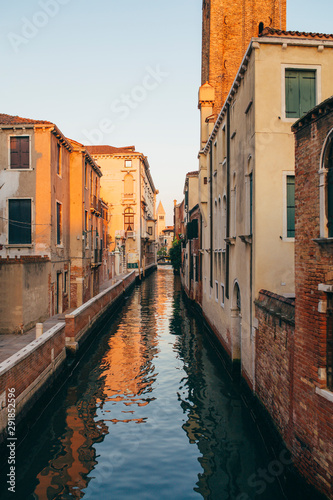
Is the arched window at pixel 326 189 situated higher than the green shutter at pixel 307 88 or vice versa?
the green shutter at pixel 307 88

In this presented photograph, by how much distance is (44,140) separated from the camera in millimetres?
16969

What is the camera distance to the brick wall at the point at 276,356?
6.86 meters

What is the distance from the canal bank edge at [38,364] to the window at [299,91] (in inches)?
300

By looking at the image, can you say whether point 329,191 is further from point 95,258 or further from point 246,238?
point 95,258

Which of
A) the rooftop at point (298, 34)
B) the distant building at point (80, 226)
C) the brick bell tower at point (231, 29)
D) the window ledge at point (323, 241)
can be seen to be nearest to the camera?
the window ledge at point (323, 241)

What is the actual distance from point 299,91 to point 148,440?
26.7 feet

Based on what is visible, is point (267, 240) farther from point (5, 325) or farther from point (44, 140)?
point (44, 140)

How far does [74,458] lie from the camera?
7.71 metres

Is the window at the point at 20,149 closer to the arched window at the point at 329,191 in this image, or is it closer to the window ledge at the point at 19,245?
the window ledge at the point at 19,245

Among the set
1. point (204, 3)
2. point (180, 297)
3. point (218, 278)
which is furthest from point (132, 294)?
point (204, 3)

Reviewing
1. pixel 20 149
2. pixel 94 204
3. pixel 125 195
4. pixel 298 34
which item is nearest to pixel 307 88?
pixel 298 34

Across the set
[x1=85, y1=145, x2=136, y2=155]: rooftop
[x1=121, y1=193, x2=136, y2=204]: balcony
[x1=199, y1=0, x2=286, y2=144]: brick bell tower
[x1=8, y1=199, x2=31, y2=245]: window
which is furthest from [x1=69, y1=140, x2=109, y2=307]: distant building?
[x1=85, y1=145, x2=136, y2=155]: rooftop

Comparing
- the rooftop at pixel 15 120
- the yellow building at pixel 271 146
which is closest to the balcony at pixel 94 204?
the rooftop at pixel 15 120

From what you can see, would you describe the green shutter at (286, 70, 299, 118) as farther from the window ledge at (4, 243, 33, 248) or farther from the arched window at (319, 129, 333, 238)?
the window ledge at (4, 243, 33, 248)
